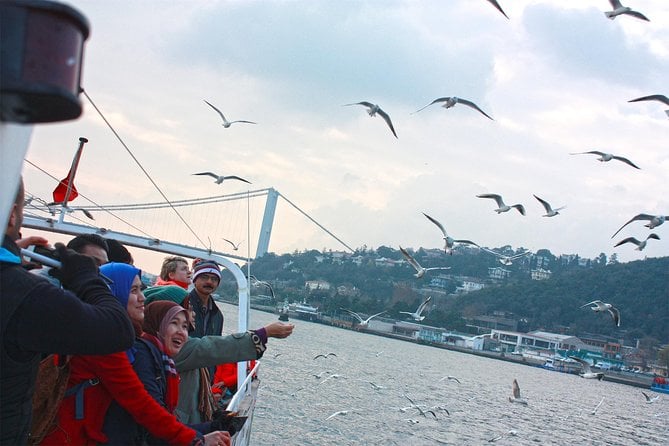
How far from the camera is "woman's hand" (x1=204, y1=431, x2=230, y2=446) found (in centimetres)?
345

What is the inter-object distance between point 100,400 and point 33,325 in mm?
706

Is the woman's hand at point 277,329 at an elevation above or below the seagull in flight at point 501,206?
below

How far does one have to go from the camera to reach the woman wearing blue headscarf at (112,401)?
2.82 m

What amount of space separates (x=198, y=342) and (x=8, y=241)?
1730mm

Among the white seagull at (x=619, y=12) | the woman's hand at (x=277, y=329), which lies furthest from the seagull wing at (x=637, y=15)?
the woman's hand at (x=277, y=329)

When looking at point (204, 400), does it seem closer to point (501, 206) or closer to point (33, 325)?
point (33, 325)

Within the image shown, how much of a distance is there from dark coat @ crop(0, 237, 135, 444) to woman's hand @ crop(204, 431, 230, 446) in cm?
106

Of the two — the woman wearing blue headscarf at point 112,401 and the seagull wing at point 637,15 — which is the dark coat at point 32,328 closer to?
the woman wearing blue headscarf at point 112,401

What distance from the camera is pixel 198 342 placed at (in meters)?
3.97

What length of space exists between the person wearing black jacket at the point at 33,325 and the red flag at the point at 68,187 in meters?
4.94

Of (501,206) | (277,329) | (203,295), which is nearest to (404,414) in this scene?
(501,206)

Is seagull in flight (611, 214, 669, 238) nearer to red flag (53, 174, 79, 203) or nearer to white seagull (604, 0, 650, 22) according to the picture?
white seagull (604, 0, 650, 22)

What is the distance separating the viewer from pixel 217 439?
351 centimetres

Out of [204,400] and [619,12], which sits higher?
[619,12]
